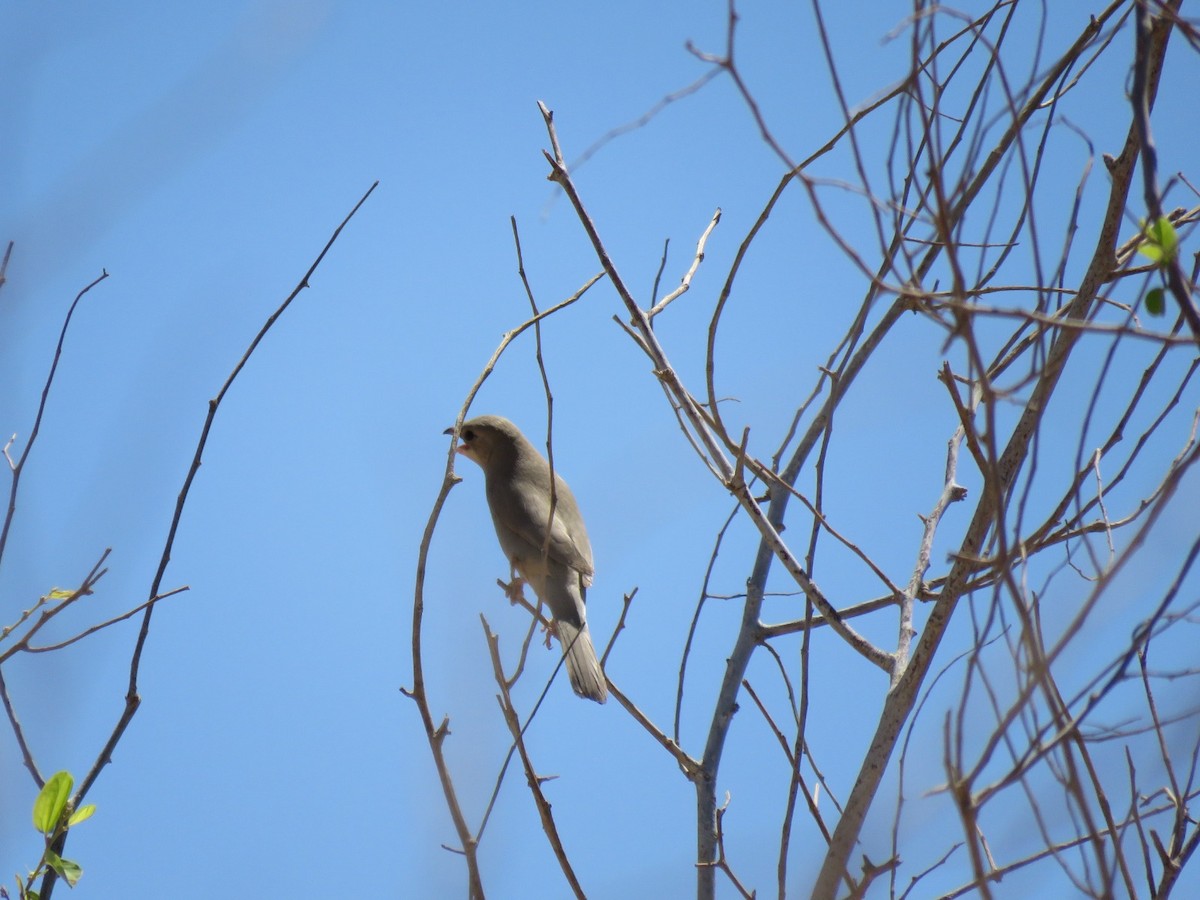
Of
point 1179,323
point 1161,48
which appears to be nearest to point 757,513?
point 1179,323

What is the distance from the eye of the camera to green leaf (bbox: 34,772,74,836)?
88.7 inches

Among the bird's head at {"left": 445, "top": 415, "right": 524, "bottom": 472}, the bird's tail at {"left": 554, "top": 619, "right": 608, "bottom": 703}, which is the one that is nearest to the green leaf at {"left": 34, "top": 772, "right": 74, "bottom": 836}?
the bird's tail at {"left": 554, "top": 619, "right": 608, "bottom": 703}

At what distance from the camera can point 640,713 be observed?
2.91 metres

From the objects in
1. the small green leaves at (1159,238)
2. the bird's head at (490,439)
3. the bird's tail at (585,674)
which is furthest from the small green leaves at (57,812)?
the bird's head at (490,439)

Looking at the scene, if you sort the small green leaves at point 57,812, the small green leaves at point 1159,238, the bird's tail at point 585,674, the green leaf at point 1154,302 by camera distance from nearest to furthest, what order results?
the small green leaves at point 1159,238 < the green leaf at point 1154,302 < the small green leaves at point 57,812 < the bird's tail at point 585,674

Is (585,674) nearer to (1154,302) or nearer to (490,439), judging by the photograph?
(490,439)

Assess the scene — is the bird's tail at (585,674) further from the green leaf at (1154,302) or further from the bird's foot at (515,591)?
the green leaf at (1154,302)

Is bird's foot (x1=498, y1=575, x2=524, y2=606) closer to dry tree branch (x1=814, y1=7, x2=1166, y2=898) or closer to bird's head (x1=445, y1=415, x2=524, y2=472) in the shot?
dry tree branch (x1=814, y1=7, x2=1166, y2=898)

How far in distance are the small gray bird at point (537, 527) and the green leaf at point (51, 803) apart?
331 cm

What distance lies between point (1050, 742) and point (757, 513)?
3.78 feet

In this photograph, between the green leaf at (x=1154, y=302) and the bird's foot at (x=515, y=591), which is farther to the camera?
the bird's foot at (x=515, y=591)

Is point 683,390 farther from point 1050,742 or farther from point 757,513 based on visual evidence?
point 1050,742

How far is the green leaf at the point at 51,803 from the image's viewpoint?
2252mm

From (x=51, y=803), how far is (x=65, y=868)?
0.13 metres
